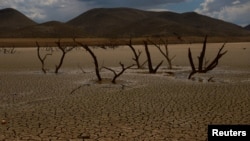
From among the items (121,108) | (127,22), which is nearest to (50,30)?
(127,22)

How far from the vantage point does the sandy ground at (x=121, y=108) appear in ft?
20.9

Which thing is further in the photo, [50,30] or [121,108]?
[50,30]

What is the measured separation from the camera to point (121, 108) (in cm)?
827

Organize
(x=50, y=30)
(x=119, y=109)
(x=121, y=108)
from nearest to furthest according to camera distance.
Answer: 1. (x=119, y=109)
2. (x=121, y=108)
3. (x=50, y=30)

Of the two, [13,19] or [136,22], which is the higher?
[13,19]

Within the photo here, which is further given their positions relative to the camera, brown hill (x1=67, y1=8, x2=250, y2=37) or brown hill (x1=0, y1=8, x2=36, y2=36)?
brown hill (x1=0, y1=8, x2=36, y2=36)

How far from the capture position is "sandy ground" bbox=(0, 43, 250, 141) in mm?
6375

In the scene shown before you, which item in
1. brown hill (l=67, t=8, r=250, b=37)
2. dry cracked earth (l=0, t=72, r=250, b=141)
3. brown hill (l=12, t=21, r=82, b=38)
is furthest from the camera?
brown hill (l=67, t=8, r=250, b=37)

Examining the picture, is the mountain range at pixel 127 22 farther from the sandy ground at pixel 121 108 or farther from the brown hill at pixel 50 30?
the sandy ground at pixel 121 108

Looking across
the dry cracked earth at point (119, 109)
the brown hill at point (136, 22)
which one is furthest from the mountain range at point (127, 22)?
the dry cracked earth at point (119, 109)

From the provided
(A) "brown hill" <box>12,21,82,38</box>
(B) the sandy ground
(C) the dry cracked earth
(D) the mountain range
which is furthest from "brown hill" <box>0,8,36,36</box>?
(C) the dry cracked earth

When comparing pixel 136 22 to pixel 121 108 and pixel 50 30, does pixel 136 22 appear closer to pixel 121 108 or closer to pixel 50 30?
pixel 50 30

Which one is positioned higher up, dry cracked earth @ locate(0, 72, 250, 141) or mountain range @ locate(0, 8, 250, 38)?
mountain range @ locate(0, 8, 250, 38)

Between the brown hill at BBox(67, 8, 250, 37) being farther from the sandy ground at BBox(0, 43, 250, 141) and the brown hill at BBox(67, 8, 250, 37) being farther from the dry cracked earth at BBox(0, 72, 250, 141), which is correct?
the dry cracked earth at BBox(0, 72, 250, 141)
